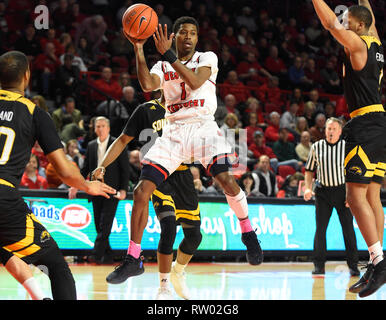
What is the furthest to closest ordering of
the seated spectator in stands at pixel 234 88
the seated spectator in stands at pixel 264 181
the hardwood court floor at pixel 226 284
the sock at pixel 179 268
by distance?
the seated spectator in stands at pixel 234 88 < the seated spectator in stands at pixel 264 181 < the hardwood court floor at pixel 226 284 < the sock at pixel 179 268

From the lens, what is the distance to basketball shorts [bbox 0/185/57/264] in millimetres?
4199

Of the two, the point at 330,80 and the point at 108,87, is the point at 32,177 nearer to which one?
the point at 108,87

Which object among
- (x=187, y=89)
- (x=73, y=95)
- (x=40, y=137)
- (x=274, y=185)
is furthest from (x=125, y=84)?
(x=40, y=137)

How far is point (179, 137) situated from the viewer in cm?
561

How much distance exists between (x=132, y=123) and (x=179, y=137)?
1.17 m

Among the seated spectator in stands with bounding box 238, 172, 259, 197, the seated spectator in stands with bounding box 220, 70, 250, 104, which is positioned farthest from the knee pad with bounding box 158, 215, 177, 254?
the seated spectator in stands with bounding box 220, 70, 250, 104

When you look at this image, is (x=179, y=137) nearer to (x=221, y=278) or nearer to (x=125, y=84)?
(x=221, y=278)

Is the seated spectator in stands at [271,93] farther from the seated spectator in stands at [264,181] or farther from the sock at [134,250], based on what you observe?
the sock at [134,250]

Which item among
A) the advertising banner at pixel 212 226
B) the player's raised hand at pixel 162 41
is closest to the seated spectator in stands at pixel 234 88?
the advertising banner at pixel 212 226

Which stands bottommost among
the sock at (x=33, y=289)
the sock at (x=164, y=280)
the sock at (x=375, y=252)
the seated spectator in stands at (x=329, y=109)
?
the sock at (x=164, y=280)

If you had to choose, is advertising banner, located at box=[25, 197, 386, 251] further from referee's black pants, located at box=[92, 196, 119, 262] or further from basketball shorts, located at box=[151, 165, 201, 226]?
→ basketball shorts, located at box=[151, 165, 201, 226]

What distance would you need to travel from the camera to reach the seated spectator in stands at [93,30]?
15.0 meters

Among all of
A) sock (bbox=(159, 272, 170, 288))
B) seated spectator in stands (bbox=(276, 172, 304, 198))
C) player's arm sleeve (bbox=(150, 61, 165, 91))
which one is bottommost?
sock (bbox=(159, 272, 170, 288))

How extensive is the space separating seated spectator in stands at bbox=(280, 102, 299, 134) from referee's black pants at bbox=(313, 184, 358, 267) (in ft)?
18.1
